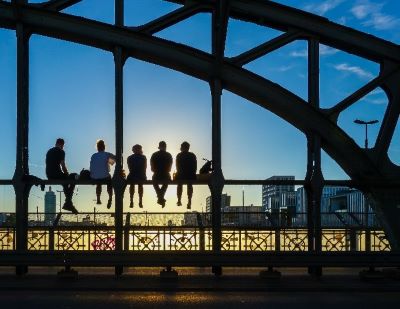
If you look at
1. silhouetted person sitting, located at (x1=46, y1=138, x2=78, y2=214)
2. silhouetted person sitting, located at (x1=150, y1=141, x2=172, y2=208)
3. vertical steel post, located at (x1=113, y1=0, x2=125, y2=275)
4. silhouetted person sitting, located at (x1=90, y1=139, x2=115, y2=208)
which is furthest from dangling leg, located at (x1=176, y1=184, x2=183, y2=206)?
silhouetted person sitting, located at (x1=46, y1=138, x2=78, y2=214)

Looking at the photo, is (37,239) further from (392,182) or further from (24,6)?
(392,182)

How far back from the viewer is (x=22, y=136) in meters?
12.3

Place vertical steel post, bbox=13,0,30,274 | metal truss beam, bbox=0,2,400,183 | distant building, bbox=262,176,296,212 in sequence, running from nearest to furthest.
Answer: vertical steel post, bbox=13,0,30,274, metal truss beam, bbox=0,2,400,183, distant building, bbox=262,176,296,212

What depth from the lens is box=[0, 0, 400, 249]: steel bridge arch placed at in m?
12.3

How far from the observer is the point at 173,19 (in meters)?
12.6

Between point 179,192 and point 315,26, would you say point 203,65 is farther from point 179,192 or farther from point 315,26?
point 179,192

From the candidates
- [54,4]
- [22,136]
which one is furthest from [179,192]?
[54,4]

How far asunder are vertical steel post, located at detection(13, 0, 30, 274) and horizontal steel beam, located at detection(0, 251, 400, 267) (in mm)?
Answer: 1730

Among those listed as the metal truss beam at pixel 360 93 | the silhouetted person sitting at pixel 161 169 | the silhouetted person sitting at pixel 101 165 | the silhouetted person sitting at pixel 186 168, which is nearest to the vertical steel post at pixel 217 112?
the silhouetted person sitting at pixel 186 168

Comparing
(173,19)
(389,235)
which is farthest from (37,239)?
(389,235)

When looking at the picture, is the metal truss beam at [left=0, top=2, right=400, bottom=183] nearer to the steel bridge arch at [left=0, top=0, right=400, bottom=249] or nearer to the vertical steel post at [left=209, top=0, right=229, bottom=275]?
the steel bridge arch at [left=0, top=0, right=400, bottom=249]

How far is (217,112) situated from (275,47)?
1862 millimetres

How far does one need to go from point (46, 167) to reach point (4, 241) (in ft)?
9.56

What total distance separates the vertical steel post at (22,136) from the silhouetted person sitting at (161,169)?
2607 millimetres
